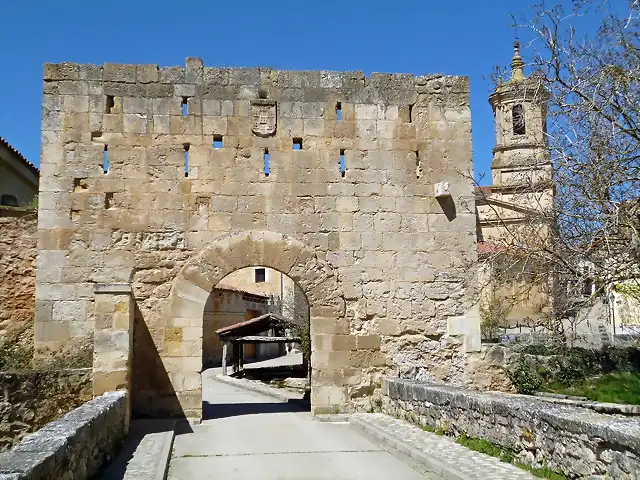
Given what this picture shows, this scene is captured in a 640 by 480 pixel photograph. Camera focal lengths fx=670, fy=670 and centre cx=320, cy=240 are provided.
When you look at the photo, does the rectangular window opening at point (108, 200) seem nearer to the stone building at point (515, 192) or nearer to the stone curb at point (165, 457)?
the stone curb at point (165, 457)

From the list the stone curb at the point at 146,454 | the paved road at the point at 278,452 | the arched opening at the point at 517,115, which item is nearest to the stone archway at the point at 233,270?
the paved road at the point at 278,452

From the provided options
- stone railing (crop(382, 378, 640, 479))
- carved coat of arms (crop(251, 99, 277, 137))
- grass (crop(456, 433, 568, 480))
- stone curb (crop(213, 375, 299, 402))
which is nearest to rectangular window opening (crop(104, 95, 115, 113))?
carved coat of arms (crop(251, 99, 277, 137))

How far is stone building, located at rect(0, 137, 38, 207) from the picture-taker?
19.4m

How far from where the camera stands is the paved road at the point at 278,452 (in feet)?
21.8

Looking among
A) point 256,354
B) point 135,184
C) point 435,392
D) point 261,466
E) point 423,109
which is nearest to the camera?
point 261,466

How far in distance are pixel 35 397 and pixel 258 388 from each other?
924 centimetres

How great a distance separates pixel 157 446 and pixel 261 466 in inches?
52.2

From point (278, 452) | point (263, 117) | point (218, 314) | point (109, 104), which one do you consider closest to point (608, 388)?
point (278, 452)

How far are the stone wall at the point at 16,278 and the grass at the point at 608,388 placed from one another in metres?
8.37

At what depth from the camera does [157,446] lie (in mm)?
7582

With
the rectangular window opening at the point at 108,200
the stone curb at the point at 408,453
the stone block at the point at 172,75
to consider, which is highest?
the stone block at the point at 172,75

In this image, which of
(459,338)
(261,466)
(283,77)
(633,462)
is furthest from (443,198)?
(633,462)

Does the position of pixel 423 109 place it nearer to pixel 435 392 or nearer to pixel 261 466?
pixel 435 392

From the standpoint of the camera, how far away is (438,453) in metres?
6.85
